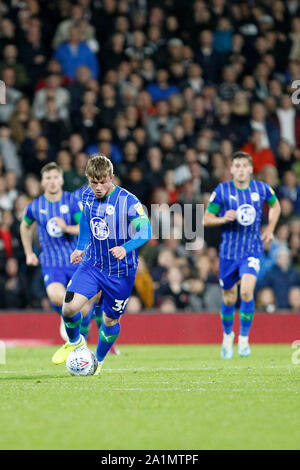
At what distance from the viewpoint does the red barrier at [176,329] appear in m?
15.3

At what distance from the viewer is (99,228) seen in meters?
9.05

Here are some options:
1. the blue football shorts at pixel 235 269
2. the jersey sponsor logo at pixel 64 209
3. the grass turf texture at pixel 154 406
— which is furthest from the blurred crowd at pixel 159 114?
the grass turf texture at pixel 154 406

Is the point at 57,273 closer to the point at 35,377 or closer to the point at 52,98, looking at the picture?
the point at 35,377

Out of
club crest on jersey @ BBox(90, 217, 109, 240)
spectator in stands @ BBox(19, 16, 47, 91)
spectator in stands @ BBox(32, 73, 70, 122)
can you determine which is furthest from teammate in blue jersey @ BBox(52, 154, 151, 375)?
spectator in stands @ BBox(19, 16, 47, 91)

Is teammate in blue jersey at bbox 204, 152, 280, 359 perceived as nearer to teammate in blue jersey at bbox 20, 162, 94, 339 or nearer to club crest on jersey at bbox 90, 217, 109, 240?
teammate in blue jersey at bbox 20, 162, 94, 339

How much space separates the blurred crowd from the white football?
20.1 ft

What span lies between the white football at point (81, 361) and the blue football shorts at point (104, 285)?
466 millimetres

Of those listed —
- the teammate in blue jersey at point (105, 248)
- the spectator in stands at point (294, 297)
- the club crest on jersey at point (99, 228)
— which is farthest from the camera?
the spectator in stands at point (294, 297)

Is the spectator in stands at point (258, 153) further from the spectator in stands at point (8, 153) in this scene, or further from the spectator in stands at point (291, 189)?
the spectator in stands at point (8, 153)

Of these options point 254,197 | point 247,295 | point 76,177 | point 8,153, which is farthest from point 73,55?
point 247,295

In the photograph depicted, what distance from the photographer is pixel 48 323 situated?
15320mm

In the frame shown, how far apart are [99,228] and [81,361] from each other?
1.22 metres

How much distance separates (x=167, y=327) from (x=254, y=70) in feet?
20.8

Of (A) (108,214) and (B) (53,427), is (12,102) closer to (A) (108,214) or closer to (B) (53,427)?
(A) (108,214)
